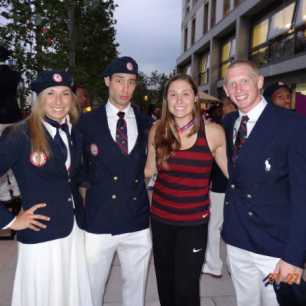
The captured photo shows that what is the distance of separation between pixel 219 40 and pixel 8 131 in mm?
25652

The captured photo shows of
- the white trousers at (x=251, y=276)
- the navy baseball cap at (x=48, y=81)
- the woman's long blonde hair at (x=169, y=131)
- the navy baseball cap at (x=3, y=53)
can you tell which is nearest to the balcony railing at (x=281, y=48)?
the navy baseball cap at (x=3, y=53)

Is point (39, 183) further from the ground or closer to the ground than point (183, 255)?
further from the ground

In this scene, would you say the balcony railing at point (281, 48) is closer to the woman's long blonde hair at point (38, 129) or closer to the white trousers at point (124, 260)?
the white trousers at point (124, 260)

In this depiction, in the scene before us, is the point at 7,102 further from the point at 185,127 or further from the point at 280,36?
the point at 280,36

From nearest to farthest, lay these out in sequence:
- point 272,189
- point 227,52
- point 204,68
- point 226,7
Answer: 1. point 272,189
2. point 226,7
3. point 227,52
4. point 204,68

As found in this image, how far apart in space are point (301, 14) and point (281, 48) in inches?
78.8

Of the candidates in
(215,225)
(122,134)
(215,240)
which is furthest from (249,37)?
Result: (122,134)

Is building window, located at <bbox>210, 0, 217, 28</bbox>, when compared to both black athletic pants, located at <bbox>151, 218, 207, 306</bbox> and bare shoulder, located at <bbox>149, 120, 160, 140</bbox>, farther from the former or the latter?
black athletic pants, located at <bbox>151, 218, 207, 306</bbox>

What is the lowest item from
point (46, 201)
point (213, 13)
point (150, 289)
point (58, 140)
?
point (150, 289)

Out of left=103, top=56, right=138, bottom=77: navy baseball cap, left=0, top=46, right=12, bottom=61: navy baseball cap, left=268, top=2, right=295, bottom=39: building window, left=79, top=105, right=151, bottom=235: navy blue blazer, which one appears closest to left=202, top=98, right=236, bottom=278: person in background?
left=79, top=105, right=151, bottom=235: navy blue blazer

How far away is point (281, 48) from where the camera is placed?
16.2 m

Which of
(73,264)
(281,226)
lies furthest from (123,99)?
(281,226)

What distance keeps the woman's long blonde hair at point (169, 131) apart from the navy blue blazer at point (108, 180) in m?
0.22

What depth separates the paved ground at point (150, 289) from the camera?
12.6ft
